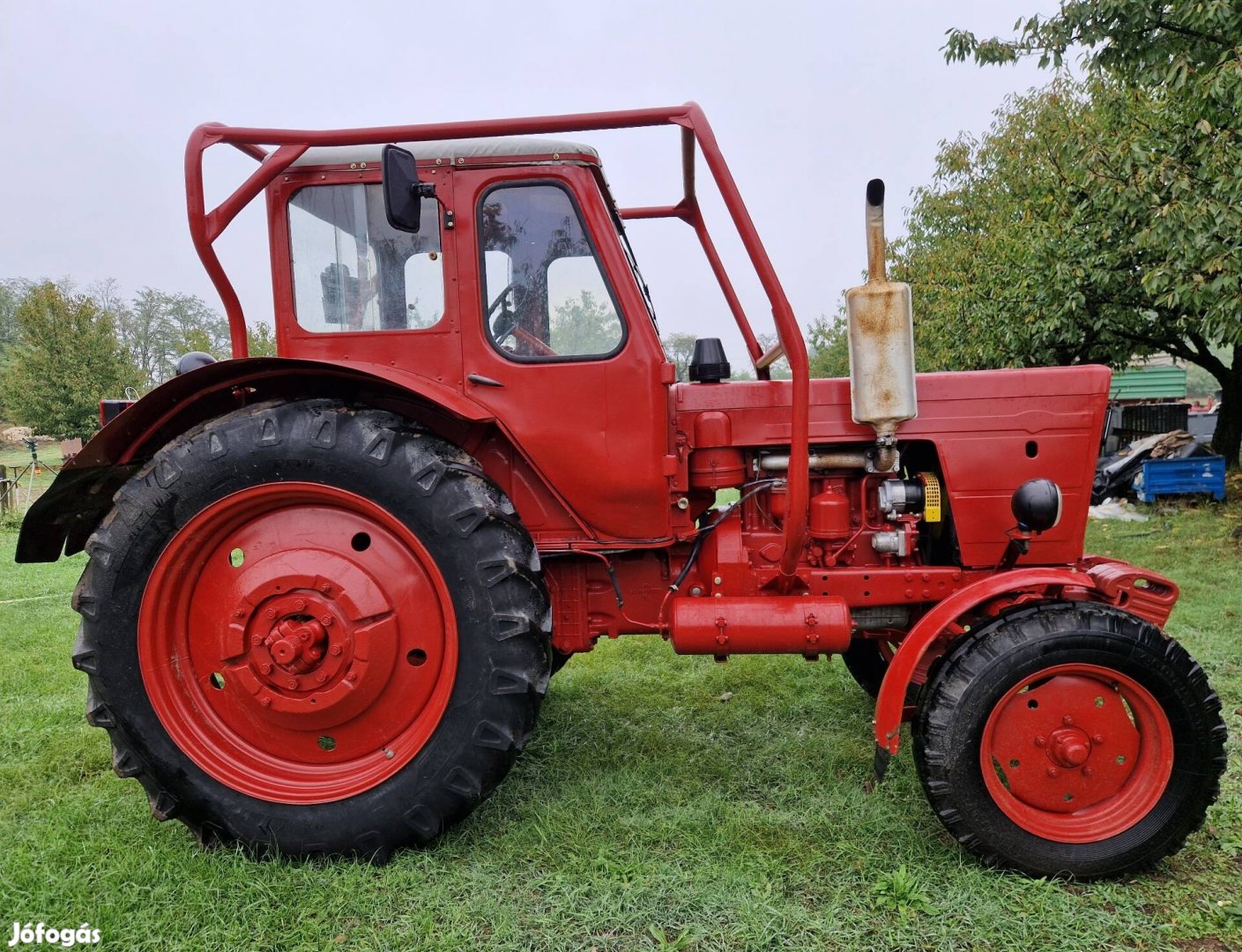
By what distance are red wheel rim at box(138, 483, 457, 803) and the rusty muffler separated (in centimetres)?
158

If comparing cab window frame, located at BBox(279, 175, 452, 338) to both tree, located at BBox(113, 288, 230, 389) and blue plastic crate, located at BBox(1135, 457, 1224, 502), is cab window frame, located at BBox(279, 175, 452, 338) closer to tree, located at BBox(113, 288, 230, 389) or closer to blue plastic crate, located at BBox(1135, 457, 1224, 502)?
blue plastic crate, located at BBox(1135, 457, 1224, 502)

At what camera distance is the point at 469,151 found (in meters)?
2.47

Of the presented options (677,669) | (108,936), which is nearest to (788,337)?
(677,669)

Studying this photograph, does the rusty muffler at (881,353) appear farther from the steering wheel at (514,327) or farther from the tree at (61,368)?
A: the tree at (61,368)

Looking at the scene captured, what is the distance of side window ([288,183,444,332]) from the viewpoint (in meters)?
2.52

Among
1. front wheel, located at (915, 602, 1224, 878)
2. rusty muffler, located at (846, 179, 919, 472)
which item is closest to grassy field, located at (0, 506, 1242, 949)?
front wheel, located at (915, 602, 1224, 878)

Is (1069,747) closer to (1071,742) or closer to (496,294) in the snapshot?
(1071,742)

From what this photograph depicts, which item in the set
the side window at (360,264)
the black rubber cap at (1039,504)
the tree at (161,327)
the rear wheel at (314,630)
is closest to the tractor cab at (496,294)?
the side window at (360,264)

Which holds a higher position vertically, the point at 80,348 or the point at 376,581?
the point at 80,348

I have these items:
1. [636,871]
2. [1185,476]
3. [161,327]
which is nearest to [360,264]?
[636,871]

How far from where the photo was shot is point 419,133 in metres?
2.31

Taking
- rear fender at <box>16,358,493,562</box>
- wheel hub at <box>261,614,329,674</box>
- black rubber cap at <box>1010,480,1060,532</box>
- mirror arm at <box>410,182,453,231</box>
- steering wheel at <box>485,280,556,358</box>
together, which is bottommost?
wheel hub at <box>261,614,329,674</box>

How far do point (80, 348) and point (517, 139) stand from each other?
77.8ft

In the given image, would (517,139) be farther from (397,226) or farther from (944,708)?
(944,708)
